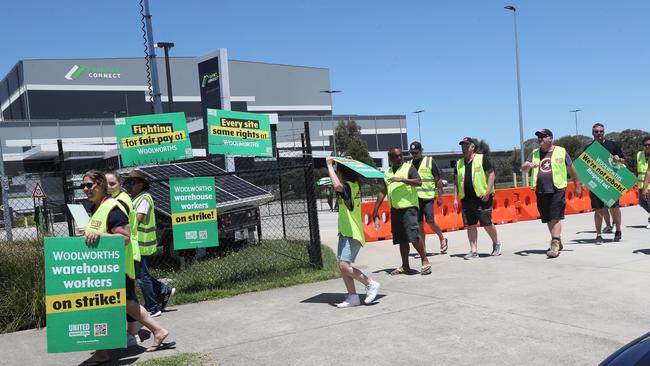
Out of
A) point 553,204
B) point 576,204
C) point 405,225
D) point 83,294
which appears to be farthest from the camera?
point 576,204

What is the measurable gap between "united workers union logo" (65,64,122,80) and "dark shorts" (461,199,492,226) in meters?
80.5

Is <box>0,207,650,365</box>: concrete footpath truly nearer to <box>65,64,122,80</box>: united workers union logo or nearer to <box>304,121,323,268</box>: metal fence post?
<box>304,121,323,268</box>: metal fence post

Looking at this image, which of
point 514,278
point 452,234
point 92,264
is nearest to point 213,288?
point 92,264

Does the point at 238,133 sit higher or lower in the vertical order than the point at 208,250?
higher

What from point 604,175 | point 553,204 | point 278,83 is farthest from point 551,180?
point 278,83

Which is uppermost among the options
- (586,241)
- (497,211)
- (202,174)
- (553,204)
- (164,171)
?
(164,171)

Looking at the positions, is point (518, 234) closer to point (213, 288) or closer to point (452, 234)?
point (452, 234)

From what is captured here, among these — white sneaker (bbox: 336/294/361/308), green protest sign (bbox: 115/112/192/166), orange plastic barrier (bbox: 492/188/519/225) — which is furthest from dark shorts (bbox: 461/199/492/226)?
orange plastic barrier (bbox: 492/188/519/225)

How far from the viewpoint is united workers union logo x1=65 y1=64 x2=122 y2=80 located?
261 feet

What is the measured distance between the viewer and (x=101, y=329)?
16.2ft

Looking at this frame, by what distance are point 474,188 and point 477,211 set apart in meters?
0.39

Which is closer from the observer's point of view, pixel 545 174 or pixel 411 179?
pixel 411 179

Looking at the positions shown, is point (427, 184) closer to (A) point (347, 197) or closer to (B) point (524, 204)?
(A) point (347, 197)

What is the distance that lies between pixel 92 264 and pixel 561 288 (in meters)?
5.17
